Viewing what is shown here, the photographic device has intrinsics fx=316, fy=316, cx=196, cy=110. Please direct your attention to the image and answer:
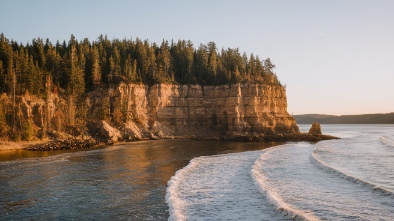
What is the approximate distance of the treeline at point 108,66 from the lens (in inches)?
2655

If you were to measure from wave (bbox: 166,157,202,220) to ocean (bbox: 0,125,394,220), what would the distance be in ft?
0.19

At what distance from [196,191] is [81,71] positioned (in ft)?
211

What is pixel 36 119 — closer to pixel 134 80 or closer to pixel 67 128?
pixel 67 128

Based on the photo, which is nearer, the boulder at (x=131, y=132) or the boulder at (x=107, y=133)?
the boulder at (x=107, y=133)

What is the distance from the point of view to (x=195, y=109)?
8931cm

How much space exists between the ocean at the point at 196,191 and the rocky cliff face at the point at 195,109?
43.3 meters

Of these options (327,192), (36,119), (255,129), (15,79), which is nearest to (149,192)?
(327,192)

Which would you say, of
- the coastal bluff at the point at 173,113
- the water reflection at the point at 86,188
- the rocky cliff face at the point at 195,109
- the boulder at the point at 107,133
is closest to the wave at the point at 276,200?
the water reflection at the point at 86,188

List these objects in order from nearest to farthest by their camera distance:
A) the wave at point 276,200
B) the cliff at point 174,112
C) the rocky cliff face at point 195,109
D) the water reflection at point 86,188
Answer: the wave at point 276,200 < the water reflection at point 86,188 < the cliff at point 174,112 < the rocky cliff face at point 195,109

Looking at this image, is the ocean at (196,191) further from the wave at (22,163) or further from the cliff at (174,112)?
the cliff at (174,112)

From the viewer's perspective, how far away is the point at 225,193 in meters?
22.1

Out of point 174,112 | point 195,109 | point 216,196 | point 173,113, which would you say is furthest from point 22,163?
point 195,109

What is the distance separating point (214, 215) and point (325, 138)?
69957 mm

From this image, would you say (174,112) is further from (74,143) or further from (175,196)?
(175,196)
